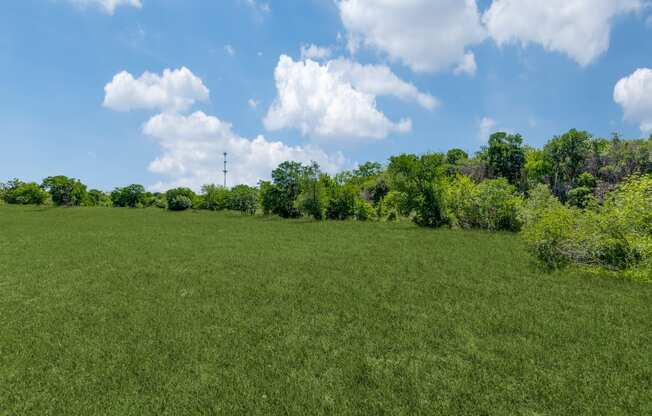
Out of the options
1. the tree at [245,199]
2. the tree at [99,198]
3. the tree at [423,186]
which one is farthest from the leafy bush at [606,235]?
the tree at [99,198]

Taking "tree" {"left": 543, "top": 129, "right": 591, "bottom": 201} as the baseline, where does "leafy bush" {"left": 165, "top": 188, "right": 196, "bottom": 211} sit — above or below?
below

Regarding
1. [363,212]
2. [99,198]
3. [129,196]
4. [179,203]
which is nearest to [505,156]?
[363,212]

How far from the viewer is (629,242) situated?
13.8 meters

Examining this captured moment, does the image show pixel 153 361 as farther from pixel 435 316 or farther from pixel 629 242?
pixel 629 242

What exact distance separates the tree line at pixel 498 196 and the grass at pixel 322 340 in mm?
2410

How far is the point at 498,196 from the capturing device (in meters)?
30.0

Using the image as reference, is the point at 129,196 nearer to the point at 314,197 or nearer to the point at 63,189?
the point at 63,189

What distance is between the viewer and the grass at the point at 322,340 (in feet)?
19.1

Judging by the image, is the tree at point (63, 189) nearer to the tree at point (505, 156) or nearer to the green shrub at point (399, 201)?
the green shrub at point (399, 201)

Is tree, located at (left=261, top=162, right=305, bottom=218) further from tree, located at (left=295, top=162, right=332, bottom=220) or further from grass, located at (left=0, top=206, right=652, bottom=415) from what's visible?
grass, located at (left=0, top=206, right=652, bottom=415)

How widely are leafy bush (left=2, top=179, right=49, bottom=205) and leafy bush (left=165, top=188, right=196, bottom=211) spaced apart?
2505cm

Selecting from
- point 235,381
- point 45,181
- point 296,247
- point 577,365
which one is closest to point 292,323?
point 235,381

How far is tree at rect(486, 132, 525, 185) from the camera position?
71.7 metres

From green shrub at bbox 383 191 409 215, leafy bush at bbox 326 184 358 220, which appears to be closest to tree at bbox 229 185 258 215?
leafy bush at bbox 326 184 358 220
